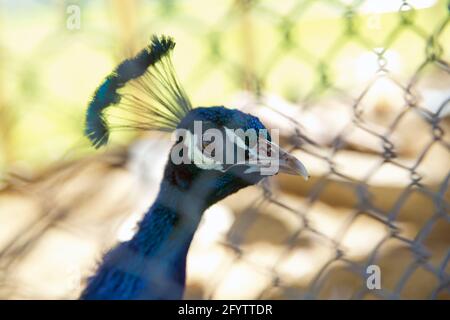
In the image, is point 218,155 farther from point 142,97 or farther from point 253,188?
point 253,188

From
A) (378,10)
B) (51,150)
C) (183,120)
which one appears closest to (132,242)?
(183,120)

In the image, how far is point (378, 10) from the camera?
2037 mm

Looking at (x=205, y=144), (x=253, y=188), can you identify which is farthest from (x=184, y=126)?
(x=253, y=188)

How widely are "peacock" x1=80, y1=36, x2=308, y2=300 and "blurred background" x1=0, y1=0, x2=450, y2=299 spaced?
0.06 meters

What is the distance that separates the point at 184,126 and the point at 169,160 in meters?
0.08

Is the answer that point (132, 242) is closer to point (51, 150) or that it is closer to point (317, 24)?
point (51, 150)

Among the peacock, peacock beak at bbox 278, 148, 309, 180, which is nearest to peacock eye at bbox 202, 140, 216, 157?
the peacock

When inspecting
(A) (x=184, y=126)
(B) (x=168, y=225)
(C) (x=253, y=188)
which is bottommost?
(B) (x=168, y=225)

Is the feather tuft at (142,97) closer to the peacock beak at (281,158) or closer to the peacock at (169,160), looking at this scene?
the peacock at (169,160)

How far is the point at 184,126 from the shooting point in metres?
1.24

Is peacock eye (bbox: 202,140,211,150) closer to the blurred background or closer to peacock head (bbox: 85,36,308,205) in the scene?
peacock head (bbox: 85,36,308,205)

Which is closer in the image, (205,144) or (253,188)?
(205,144)

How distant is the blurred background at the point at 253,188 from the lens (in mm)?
1327

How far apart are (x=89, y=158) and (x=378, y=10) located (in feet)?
3.17
